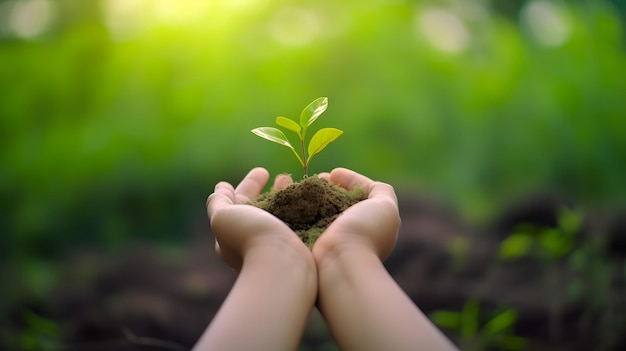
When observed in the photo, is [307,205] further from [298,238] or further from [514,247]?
[514,247]

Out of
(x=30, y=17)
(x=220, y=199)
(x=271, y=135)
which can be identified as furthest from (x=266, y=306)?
(x=30, y=17)

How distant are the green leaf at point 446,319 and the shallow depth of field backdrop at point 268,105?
38 cm

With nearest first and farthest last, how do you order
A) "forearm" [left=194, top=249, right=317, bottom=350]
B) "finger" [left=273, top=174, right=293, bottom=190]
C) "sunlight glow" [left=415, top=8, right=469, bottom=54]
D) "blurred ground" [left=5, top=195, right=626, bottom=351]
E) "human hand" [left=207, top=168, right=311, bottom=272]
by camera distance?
1. "forearm" [left=194, top=249, right=317, bottom=350]
2. "human hand" [left=207, top=168, right=311, bottom=272]
3. "finger" [left=273, top=174, right=293, bottom=190]
4. "blurred ground" [left=5, top=195, right=626, bottom=351]
5. "sunlight glow" [left=415, top=8, right=469, bottom=54]

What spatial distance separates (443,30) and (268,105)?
29.8 inches

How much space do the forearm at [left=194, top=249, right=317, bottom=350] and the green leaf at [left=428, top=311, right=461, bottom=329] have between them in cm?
139

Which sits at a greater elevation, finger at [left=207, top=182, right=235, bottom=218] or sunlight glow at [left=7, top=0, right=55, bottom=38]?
sunlight glow at [left=7, top=0, right=55, bottom=38]

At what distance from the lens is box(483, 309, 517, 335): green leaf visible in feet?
6.17

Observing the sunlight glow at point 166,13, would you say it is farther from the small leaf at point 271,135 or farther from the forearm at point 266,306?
the forearm at point 266,306

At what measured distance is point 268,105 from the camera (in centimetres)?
193

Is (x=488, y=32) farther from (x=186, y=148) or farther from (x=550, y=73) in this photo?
(x=186, y=148)

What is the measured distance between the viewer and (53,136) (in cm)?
190

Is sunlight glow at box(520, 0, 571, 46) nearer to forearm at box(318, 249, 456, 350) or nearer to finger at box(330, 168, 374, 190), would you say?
finger at box(330, 168, 374, 190)

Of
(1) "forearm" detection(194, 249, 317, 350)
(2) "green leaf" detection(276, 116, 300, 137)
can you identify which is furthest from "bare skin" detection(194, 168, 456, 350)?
(2) "green leaf" detection(276, 116, 300, 137)

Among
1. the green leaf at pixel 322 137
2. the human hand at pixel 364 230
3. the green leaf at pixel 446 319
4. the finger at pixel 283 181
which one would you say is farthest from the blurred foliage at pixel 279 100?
the human hand at pixel 364 230
